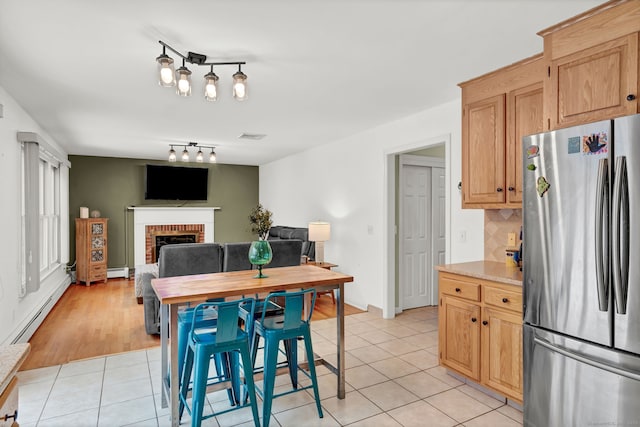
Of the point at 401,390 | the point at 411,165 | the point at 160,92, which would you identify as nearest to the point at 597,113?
the point at 401,390

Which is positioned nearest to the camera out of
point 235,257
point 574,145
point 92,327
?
point 574,145

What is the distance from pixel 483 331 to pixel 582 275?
0.93 meters

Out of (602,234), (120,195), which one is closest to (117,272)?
(120,195)

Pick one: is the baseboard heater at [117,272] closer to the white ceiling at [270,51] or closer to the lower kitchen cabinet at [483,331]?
the white ceiling at [270,51]

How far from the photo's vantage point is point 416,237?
5.16 meters

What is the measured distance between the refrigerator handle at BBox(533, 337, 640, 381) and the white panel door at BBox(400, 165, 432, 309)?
2.83 meters

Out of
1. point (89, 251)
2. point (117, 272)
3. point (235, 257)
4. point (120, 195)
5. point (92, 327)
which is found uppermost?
point (120, 195)

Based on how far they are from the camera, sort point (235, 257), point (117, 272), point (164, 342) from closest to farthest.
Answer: point (164, 342) → point (235, 257) → point (117, 272)

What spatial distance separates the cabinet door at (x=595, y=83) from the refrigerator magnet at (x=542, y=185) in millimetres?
364

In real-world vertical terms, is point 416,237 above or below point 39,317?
above

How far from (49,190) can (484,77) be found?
20.5 ft

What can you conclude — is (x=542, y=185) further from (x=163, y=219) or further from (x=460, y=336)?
(x=163, y=219)

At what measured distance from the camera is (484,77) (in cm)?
306

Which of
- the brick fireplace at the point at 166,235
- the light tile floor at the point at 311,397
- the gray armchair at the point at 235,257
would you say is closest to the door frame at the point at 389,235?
the light tile floor at the point at 311,397
